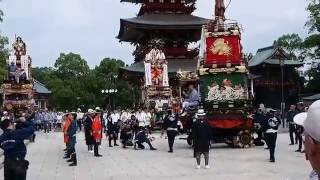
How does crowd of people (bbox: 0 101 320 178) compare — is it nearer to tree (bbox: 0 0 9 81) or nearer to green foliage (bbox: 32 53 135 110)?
tree (bbox: 0 0 9 81)

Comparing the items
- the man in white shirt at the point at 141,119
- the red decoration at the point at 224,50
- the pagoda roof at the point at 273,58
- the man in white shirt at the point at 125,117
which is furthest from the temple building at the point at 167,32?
the red decoration at the point at 224,50

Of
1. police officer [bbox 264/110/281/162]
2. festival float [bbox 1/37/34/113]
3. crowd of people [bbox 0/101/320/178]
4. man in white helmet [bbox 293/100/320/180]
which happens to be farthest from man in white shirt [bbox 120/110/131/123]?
man in white helmet [bbox 293/100/320/180]

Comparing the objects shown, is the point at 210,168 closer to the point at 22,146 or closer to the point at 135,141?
the point at 22,146

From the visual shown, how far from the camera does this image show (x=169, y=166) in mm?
17109

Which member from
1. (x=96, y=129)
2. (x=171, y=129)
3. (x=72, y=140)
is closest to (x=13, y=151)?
(x=72, y=140)

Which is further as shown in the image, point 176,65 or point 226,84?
point 176,65

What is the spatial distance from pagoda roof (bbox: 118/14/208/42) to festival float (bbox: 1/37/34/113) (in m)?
11.1

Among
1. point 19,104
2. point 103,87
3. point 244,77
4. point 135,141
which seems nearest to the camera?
point 244,77

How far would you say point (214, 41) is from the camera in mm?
23453

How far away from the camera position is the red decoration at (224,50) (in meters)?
23.2

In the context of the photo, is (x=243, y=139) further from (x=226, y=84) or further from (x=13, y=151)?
(x=13, y=151)

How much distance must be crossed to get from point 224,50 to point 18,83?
2094cm

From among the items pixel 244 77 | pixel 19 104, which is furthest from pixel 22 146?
pixel 19 104

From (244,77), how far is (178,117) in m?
3.43
